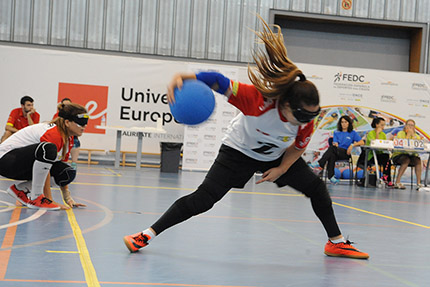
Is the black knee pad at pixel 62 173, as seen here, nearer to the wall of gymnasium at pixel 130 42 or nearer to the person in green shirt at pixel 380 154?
the person in green shirt at pixel 380 154

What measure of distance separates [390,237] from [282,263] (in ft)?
6.15

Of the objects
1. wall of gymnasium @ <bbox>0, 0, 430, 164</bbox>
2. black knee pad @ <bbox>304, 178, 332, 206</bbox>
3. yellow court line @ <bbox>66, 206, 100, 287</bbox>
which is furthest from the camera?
wall of gymnasium @ <bbox>0, 0, 430, 164</bbox>

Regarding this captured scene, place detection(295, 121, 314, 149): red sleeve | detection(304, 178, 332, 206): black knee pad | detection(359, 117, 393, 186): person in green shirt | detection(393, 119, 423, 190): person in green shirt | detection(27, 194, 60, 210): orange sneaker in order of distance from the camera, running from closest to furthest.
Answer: detection(295, 121, 314, 149): red sleeve < detection(304, 178, 332, 206): black knee pad < detection(27, 194, 60, 210): orange sneaker < detection(359, 117, 393, 186): person in green shirt < detection(393, 119, 423, 190): person in green shirt

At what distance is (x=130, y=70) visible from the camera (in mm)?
15984

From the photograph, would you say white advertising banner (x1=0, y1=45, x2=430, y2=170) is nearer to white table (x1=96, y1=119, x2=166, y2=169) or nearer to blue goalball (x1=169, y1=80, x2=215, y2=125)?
white table (x1=96, y1=119, x2=166, y2=169)

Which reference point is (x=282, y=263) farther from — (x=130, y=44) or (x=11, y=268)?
(x=130, y=44)

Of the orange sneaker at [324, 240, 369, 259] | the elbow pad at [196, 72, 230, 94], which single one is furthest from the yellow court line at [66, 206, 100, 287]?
the orange sneaker at [324, 240, 369, 259]

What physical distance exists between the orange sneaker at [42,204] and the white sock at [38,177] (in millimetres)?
39

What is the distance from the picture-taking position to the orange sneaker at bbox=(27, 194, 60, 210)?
5734 mm

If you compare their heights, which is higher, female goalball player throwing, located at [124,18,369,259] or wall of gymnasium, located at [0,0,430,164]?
wall of gymnasium, located at [0,0,430,164]

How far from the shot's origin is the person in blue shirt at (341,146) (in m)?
12.8

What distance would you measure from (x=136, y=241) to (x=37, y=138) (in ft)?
7.78

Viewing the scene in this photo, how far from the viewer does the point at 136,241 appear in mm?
3902

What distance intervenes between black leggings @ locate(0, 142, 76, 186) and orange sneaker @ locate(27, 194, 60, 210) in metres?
0.24
